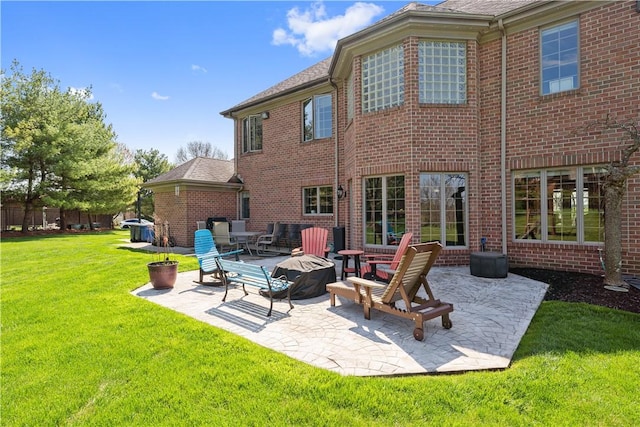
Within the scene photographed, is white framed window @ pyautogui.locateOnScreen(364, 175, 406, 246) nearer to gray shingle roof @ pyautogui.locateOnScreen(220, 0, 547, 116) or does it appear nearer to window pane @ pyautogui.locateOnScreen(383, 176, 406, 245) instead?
window pane @ pyautogui.locateOnScreen(383, 176, 406, 245)

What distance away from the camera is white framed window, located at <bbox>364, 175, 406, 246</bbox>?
8.89 metres

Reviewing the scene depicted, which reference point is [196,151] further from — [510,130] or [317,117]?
[510,130]

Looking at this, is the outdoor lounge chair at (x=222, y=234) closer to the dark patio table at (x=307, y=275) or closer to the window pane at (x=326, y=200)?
the window pane at (x=326, y=200)

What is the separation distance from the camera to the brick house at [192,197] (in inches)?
558

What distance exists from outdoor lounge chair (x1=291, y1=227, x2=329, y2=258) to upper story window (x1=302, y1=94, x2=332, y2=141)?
5.31 meters

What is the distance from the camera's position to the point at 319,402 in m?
2.85

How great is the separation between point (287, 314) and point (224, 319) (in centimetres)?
100

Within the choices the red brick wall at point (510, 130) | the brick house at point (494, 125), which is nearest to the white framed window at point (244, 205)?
the red brick wall at point (510, 130)

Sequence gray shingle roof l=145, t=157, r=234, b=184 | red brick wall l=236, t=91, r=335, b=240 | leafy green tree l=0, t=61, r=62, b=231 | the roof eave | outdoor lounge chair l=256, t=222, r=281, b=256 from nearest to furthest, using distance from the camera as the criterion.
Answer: the roof eave → outdoor lounge chair l=256, t=222, r=281, b=256 → red brick wall l=236, t=91, r=335, b=240 → gray shingle roof l=145, t=157, r=234, b=184 → leafy green tree l=0, t=61, r=62, b=231

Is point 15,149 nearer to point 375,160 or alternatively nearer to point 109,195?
point 109,195

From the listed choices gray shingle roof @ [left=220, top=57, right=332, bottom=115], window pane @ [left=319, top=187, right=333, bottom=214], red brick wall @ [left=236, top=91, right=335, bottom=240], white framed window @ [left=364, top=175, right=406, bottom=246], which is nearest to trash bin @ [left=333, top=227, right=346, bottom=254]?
red brick wall @ [left=236, top=91, right=335, bottom=240]

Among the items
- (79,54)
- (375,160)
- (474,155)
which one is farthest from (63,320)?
(474,155)

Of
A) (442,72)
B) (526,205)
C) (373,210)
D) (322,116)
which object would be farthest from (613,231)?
(322,116)

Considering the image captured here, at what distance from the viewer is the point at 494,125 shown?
855 cm
